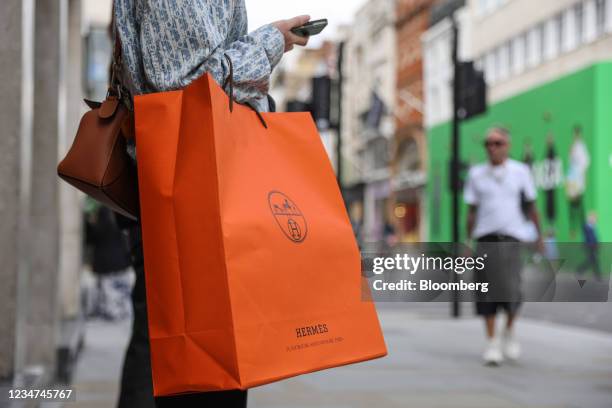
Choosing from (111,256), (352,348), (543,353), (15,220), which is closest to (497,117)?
(111,256)

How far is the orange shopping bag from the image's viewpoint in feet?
6.73

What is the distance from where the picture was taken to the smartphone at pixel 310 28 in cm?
255

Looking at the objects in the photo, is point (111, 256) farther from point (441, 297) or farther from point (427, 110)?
point (427, 110)

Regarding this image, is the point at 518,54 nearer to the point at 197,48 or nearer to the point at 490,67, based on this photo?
the point at 490,67

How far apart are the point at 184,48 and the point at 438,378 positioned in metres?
4.82

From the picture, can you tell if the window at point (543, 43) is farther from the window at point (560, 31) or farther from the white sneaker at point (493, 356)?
the white sneaker at point (493, 356)

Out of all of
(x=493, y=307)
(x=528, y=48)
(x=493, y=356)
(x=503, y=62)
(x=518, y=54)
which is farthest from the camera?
(x=503, y=62)

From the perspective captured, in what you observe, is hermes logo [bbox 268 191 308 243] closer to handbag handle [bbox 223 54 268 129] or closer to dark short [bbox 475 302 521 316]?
handbag handle [bbox 223 54 268 129]

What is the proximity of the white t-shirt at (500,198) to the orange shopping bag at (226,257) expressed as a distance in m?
6.10

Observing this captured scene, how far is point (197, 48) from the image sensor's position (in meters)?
2.31

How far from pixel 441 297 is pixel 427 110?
155 ft

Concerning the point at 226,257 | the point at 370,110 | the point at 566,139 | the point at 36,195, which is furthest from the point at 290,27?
the point at 370,110

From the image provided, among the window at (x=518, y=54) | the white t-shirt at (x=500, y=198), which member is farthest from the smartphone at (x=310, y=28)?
the window at (x=518, y=54)

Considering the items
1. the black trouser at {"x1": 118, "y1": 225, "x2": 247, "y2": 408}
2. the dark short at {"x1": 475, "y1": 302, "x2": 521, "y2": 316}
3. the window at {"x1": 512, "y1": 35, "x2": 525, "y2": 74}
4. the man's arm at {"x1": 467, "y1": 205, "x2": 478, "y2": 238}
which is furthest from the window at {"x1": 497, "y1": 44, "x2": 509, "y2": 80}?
the black trouser at {"x1": 118, "y1": 225, "x2": 247, "y2": 408}
